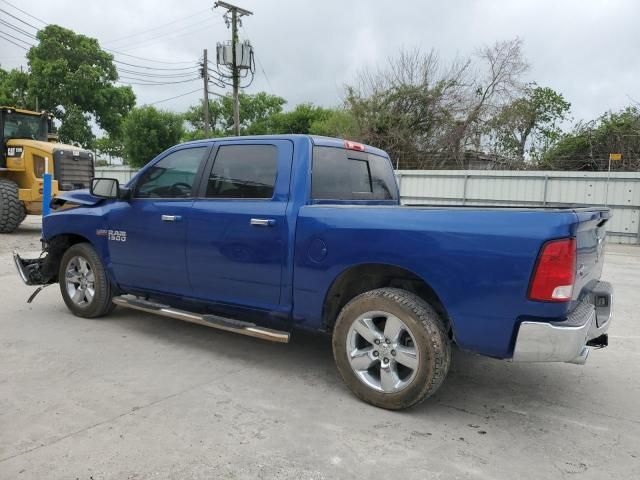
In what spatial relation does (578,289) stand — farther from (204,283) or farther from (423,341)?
(204,283)

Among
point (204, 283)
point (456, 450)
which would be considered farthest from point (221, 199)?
point (456, 450)

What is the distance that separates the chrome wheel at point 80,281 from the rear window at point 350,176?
2.76 meters

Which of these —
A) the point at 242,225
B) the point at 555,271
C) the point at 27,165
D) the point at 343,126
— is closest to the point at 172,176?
the point at 242,225

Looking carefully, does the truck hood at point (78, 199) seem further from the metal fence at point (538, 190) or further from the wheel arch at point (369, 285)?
the metal fence at point (538, 190)

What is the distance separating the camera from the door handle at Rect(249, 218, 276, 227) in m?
3.89

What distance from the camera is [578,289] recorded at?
3176 mm

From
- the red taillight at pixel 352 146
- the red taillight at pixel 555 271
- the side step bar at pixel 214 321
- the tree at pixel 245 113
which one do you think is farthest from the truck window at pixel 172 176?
the tree at pixel 245 113

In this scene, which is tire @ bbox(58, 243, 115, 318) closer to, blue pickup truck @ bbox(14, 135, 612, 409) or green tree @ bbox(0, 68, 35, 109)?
blue pickup truck @ bbox(14, 135, 612, 409)

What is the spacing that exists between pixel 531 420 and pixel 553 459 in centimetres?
52

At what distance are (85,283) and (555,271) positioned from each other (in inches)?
180

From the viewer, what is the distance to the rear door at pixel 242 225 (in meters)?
3.93

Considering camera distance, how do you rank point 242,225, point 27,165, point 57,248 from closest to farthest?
point 242,225
point 57,248
point 27,165

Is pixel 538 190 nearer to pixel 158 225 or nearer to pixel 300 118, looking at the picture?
pixel 158 225

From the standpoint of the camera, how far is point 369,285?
380 cm
